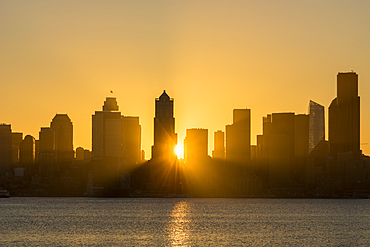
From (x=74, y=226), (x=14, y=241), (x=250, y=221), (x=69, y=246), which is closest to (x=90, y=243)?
(x=69, y=246)

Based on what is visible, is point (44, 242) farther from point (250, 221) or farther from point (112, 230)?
point (250, 221)

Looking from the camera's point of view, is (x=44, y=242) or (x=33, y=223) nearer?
(x=44, y=242)

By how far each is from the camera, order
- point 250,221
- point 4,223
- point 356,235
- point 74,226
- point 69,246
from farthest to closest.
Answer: point 250,221 → point 4,223 → point 74,226 → point 356,235 → point 69,246

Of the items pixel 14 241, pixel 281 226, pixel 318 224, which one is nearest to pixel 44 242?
pixel 14 241

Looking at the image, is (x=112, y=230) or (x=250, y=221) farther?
(x=250, y=221)

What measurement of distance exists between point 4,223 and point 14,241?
179ft

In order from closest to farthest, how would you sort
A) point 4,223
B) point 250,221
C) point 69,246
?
point 69,246 < point 4,223 < point 250,221

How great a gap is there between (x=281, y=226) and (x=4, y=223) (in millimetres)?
81812

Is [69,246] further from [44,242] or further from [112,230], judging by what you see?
[112,230]

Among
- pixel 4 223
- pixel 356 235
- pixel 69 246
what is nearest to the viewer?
pixel 69 246

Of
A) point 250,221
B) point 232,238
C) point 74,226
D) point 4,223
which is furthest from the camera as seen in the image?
point 250,221

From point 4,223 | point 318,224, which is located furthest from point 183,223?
point 4,223

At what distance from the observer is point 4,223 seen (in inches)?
7141

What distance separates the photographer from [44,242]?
129m
